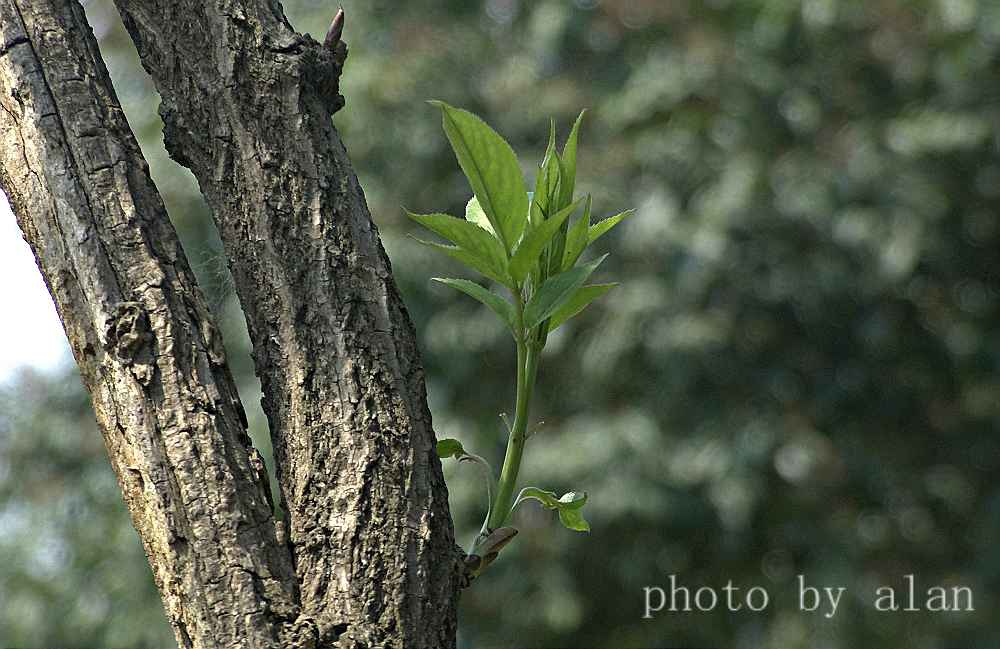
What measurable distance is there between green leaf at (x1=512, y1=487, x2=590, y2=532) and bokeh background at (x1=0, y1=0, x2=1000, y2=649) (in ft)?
7.35

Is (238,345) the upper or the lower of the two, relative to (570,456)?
upper

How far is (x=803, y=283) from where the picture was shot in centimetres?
308

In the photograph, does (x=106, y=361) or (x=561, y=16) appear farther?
(x=561, y=16)

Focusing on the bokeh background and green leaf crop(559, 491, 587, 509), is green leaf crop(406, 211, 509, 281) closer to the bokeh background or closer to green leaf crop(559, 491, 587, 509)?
green leaf crop(559, 491, 587, 509)

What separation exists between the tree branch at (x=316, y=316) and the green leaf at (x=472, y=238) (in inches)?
1.7

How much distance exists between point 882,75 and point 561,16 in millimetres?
997

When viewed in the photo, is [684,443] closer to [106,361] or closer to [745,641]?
[745,641]

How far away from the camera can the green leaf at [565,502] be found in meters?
0.60

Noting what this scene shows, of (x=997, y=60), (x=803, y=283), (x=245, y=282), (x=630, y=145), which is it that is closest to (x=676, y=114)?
(x=630, y=145)

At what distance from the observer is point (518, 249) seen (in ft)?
1.87

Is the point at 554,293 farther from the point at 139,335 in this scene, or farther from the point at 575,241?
the point at 139,335

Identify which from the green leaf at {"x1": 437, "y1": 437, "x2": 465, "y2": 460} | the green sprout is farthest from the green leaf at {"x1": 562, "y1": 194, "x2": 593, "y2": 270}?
the green leaf at {"x1": 437, "y1": 437, "x2": 465, "y2": 460}

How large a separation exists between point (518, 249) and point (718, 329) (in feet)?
8.17

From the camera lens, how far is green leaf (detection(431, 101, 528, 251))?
0.54m
